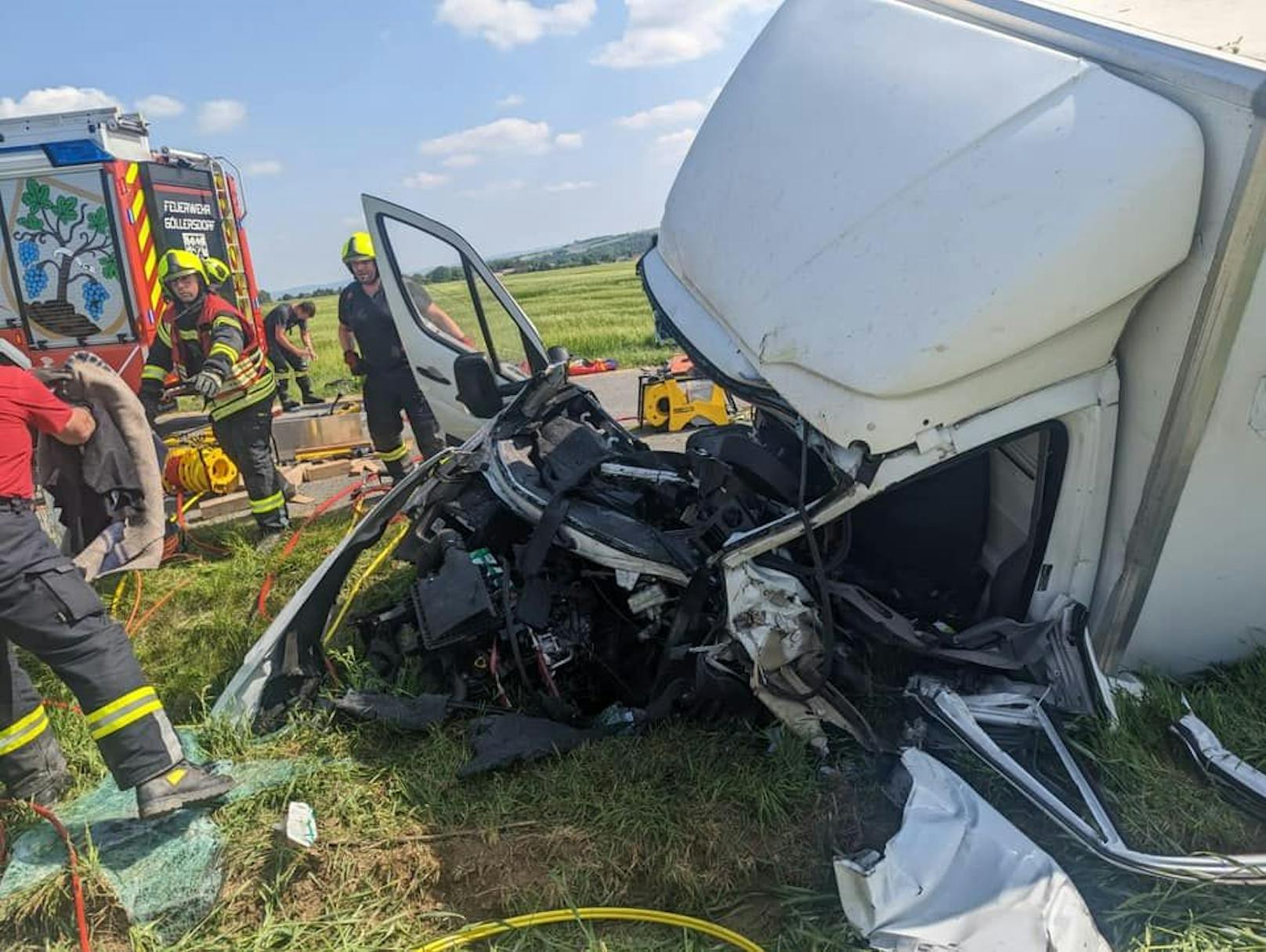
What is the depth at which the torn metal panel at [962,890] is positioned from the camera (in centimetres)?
179

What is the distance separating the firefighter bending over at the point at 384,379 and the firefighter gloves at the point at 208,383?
1063mm

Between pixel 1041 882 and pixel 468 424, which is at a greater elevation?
pixel 468 424

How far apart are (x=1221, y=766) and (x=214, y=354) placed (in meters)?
5.16

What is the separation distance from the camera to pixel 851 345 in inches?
83.8

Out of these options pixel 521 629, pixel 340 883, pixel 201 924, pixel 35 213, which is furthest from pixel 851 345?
pixel 35 213

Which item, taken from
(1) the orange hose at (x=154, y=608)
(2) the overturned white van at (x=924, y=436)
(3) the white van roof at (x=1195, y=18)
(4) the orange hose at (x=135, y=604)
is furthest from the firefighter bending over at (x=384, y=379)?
(3) the white van roof at (x=1195, y=18)

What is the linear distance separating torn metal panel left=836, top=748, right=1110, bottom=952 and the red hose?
202cm

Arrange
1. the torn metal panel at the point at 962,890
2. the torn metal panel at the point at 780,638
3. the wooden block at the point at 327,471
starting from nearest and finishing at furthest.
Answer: the torn metal panel at the point at 962,890, the torn metal panel at the point at 780,638, the wooden block at the point at 327,471

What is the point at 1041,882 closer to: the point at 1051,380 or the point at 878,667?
the point at 878,667

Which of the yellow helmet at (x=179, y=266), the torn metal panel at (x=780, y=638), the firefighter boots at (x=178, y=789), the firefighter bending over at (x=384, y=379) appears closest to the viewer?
the torn metal panel at (x=780, y=638)

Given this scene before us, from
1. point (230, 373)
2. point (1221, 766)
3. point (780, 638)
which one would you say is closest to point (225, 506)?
point (230, 373)

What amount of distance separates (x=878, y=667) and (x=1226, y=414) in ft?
4.00

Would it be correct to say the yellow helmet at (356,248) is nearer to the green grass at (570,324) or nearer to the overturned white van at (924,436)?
the green grass at (570,324)

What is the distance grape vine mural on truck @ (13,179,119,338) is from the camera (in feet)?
26.8
